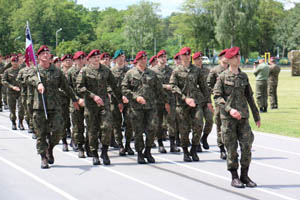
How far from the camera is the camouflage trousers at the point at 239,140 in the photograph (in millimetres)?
7965

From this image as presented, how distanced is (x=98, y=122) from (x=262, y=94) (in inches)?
457

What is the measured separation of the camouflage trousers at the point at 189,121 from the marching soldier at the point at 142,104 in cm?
54

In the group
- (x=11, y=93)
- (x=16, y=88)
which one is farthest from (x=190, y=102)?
(x=11, y=93)

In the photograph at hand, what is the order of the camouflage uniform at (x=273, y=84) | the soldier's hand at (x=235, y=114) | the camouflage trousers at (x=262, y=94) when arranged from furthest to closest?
the camouflage uniform at (x=273, y=84) → the camouflage trousers at (x=262, y=94) → the soldier's hand at (x=235, y=114)

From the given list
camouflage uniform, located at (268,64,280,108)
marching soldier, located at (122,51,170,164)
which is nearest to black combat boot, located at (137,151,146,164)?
marching soldier, located at (122,51,170,164)

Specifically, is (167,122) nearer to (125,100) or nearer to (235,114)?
(125,100)

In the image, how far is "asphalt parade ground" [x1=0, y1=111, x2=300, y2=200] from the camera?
24.9ft

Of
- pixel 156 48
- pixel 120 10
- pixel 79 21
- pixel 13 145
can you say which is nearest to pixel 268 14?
pixel 156 48

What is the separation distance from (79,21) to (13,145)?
115 meters

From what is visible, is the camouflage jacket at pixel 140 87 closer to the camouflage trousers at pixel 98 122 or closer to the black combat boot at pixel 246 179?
the camouflage trousers at pixel 98 122

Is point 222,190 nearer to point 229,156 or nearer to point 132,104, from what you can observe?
point 229,156

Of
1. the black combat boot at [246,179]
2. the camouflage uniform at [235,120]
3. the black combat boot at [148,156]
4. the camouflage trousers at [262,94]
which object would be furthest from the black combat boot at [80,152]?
the camouflage trousers at [262,94]

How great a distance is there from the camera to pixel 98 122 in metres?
10.2

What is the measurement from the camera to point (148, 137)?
1013 centimetres
